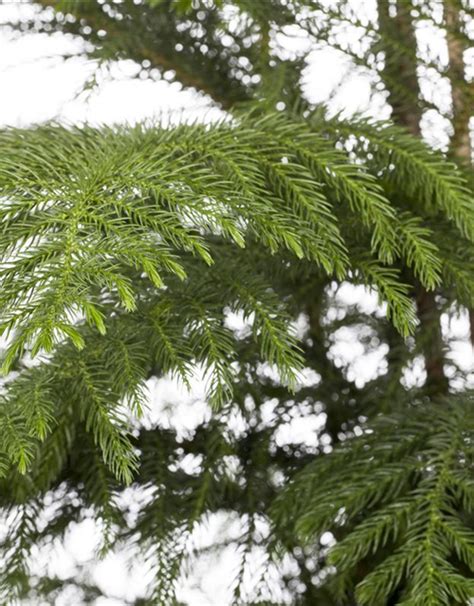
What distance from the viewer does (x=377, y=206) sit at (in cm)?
55

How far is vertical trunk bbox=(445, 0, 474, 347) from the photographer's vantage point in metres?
0.66

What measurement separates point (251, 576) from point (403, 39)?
43 cm

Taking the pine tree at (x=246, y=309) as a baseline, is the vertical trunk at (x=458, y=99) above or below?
above

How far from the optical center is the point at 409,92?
0.73 meters

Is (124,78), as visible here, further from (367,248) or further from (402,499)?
(402,499)

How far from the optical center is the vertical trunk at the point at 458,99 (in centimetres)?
66

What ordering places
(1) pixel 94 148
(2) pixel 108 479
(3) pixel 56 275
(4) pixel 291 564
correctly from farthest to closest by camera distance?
(4) pixel 291 564 < (2) pixel 108 479 < (1) pixel 94 148 < (3) pixel 56 275

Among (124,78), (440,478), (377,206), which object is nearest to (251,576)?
(440,478)

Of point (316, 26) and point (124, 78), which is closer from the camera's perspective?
point (316, 26)

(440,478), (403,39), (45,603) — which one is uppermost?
(403,39)

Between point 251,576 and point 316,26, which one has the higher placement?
point 316,26

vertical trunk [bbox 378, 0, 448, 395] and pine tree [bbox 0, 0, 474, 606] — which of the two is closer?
pine tree [bbox 0, 0, 474, 606]

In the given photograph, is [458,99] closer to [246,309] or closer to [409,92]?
[409,92]

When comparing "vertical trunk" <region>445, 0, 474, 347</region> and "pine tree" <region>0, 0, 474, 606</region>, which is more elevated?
"vertical trunk" <region>445, 0, 474, 347</region>
